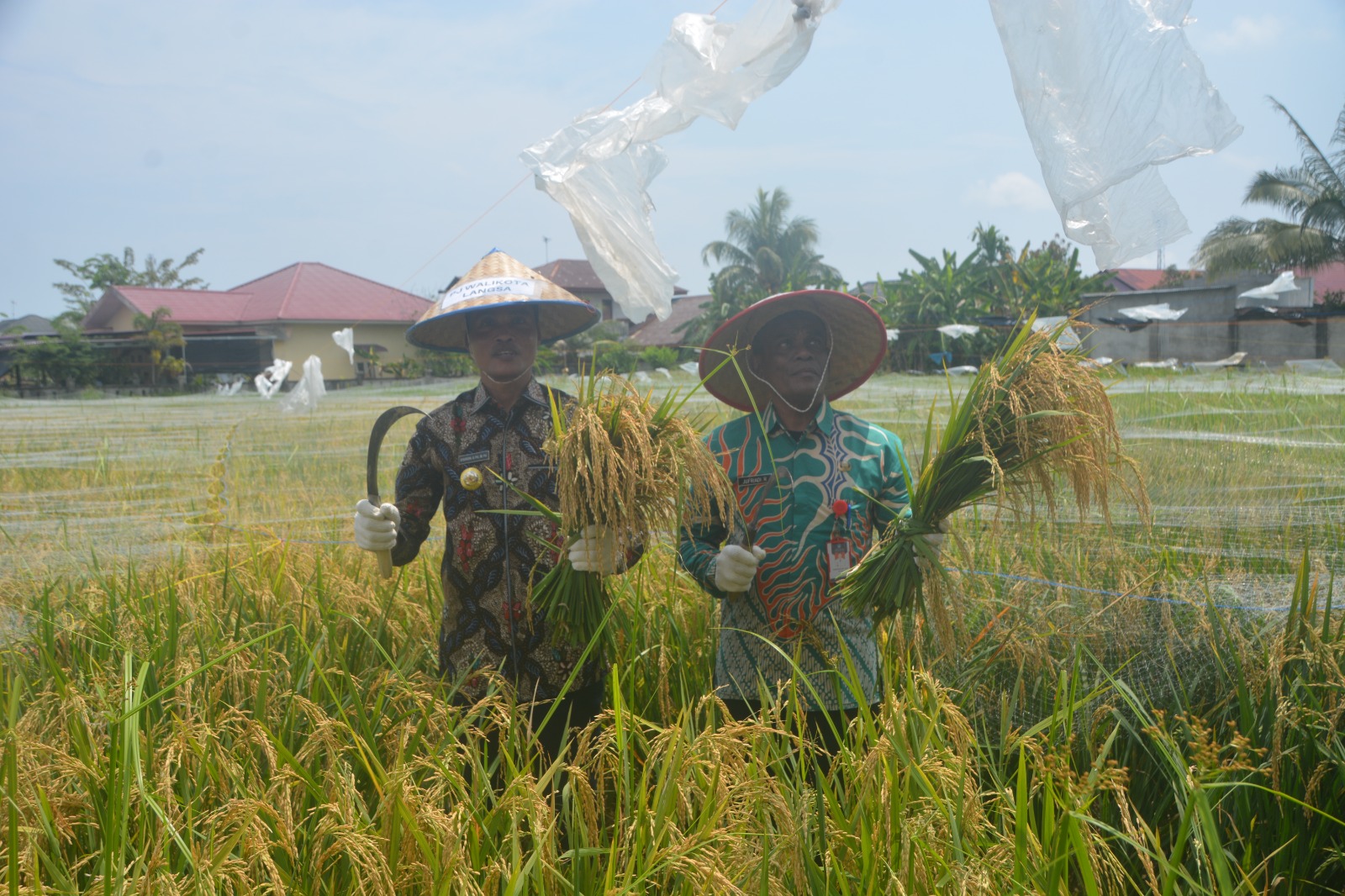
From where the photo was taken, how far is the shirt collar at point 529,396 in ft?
7.45

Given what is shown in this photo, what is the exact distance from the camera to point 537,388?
7.59ft

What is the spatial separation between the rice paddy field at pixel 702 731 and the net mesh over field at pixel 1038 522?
20 millimetres

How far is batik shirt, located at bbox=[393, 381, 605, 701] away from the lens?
7.15 feet

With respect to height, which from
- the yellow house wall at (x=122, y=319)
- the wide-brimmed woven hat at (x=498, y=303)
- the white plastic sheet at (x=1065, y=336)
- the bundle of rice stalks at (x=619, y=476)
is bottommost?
the bundle of rice stalks at (x=619, y=476)

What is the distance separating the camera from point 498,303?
7.29 ft

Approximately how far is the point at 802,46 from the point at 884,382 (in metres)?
6.17

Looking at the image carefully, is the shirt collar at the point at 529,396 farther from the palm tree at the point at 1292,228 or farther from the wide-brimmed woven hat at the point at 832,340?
the palm tree at the point at 1292,228

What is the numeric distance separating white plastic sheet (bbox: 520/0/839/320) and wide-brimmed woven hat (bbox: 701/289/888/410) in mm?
555

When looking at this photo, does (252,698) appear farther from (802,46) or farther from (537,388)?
(802,46)

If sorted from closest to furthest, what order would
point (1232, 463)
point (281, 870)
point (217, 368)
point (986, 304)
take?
point (281, 870) < point (1232, 463) < point (986, 304) < point (217, 368)

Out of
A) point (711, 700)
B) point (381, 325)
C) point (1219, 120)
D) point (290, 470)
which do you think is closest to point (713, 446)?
point (711, 700)

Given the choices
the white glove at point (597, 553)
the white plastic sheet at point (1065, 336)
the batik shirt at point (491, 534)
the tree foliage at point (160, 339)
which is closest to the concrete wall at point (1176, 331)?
the white plastic sheet at point (1065, 336)

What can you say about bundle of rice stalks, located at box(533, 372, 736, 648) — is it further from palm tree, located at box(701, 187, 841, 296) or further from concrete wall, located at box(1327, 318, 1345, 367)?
palm tree, located at box(701, 187, 841, 296)

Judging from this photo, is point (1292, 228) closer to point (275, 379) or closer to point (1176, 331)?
point (1176, 331)
